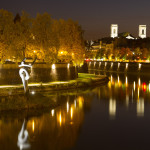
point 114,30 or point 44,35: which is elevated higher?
point 114,30

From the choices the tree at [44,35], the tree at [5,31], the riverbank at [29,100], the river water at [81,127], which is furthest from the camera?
the tree at [44,35]

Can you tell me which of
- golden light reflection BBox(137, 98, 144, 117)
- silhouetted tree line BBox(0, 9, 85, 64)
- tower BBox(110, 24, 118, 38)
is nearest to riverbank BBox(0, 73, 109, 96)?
silhouetted tree line BBox(0, 9, 85, 64)

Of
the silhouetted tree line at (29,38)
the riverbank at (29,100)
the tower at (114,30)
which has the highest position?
the tower at (114,30)

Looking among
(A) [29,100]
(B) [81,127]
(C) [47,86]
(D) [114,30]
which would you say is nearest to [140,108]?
(B) [81,127]

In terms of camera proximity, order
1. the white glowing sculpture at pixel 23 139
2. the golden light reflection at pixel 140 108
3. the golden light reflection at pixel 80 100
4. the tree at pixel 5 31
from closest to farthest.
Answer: the white glowing sculpture at pixel 23 139
the golden light reflection at pixel 140 108
the golden light reflection at pixel 80 100
the tree at pixel 5 31

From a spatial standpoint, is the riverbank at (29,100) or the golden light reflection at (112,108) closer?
the riverbank at (29,100)

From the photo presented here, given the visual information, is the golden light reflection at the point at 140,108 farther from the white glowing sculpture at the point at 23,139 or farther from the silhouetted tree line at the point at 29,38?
the silhouetted tree line at the point at 29,38

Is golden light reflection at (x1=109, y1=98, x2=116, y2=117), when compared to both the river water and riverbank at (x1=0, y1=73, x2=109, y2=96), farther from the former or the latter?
riverbank at (x1=0, y1=73, x2=109, y2=96)

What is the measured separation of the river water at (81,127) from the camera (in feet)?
35.7

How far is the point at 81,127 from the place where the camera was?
13.5 meters

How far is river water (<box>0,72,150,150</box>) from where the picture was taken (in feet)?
35.7

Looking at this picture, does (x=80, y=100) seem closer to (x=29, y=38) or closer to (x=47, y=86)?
(x=47, y=86)

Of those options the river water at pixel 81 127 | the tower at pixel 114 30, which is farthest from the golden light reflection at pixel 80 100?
the tower at pixel 114 30

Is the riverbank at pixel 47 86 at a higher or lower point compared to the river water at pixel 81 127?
higher
